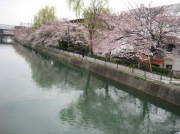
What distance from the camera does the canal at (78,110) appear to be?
336 inches

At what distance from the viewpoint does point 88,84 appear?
651 inches

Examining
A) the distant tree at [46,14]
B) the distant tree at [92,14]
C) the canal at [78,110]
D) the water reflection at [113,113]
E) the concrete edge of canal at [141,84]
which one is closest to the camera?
the canal at [78,110]

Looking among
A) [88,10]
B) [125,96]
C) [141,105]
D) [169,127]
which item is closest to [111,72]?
[125,96]

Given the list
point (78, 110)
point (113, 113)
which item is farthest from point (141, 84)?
point (78, 110)

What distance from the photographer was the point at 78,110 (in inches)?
412

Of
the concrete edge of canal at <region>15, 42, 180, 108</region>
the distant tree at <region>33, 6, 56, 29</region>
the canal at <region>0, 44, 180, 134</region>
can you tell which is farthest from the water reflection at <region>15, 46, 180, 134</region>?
the distant tree at <region>33, 6, 56, 29</region>

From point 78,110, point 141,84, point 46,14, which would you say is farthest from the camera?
point 46,14

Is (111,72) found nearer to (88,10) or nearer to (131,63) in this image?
(131,63)

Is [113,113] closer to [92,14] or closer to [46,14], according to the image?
[92,14]

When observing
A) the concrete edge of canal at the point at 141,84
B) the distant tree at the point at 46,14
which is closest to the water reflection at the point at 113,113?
the concrete edge of canal at the point at 141,84

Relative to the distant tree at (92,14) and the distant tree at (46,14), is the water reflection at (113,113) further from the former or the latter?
the distant tree at (46,14)

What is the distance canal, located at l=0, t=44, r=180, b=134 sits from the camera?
28.0 ft

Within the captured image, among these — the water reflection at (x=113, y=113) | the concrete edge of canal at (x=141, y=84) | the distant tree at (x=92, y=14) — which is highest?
the distant tree at (x=92, y=14)

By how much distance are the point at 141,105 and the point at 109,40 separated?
6.34 m
